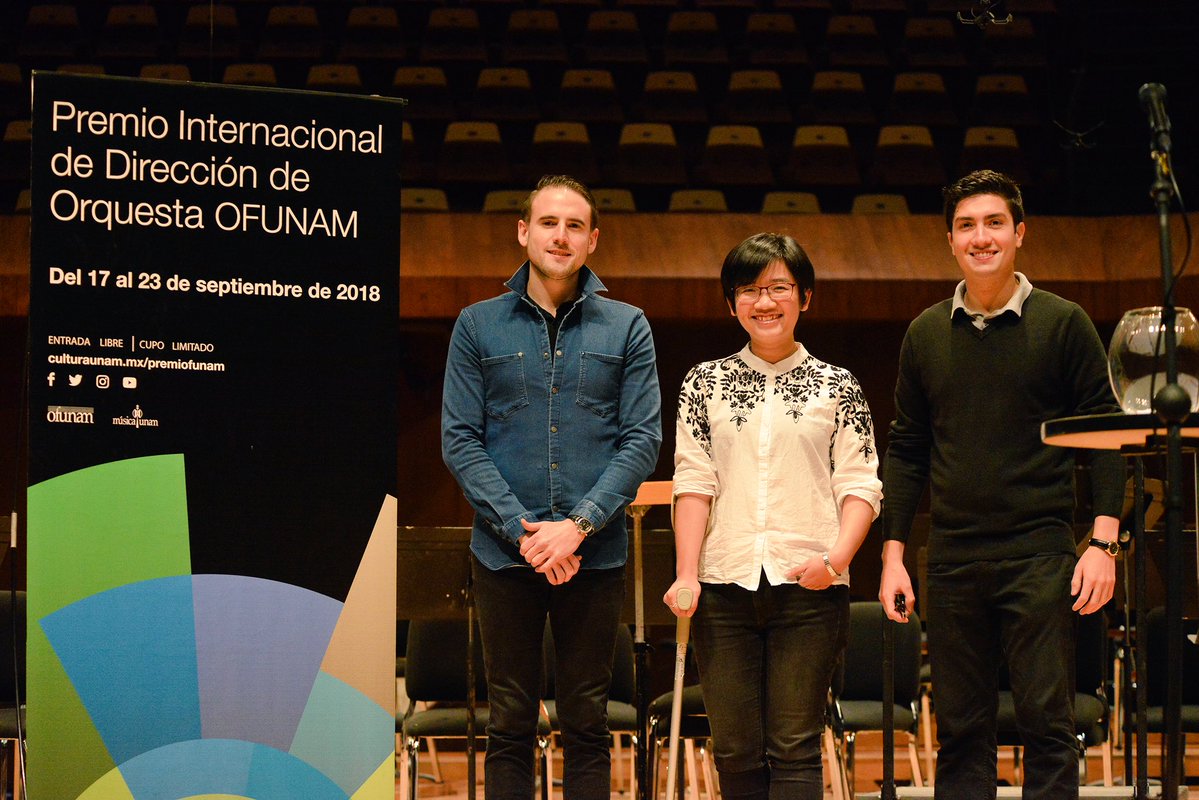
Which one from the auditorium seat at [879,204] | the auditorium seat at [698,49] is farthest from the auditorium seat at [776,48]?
the auditorium seat at [879,204]

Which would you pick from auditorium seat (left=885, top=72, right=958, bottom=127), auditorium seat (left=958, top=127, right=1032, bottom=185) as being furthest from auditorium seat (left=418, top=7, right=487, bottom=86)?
auditorium seat (left=958, top=127, right=1032, bottom=185)

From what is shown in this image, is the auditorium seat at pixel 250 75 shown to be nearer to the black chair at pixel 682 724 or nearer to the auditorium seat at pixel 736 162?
the auditorium seat at pixel 736 162

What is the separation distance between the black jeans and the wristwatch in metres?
0.10

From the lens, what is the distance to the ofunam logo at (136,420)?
2.55 metres

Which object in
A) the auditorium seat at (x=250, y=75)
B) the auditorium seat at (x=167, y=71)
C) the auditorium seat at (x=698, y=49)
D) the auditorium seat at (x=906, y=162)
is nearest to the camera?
the auditorium seat at (x=167, y=71)

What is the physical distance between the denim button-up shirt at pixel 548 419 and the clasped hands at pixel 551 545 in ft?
0.12

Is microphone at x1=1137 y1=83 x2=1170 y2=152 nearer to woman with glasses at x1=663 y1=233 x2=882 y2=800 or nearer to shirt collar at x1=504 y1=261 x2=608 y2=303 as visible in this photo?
woman with glasses at x1=663 y1=233 x2=882 y2=800

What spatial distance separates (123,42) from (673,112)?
3466 millimetres

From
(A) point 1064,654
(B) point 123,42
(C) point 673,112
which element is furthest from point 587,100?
(A) point 1064,654

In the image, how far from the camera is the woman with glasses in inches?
94.3

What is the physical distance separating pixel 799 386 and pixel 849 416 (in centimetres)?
12

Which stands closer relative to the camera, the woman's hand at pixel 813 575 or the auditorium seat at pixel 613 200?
the woman's hand at pixel 813 575

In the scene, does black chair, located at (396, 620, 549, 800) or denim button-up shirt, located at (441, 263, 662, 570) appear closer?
denim button-up shirt, located at (441, 263, 662, 570)

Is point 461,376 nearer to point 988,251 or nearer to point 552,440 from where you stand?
point 552,440
